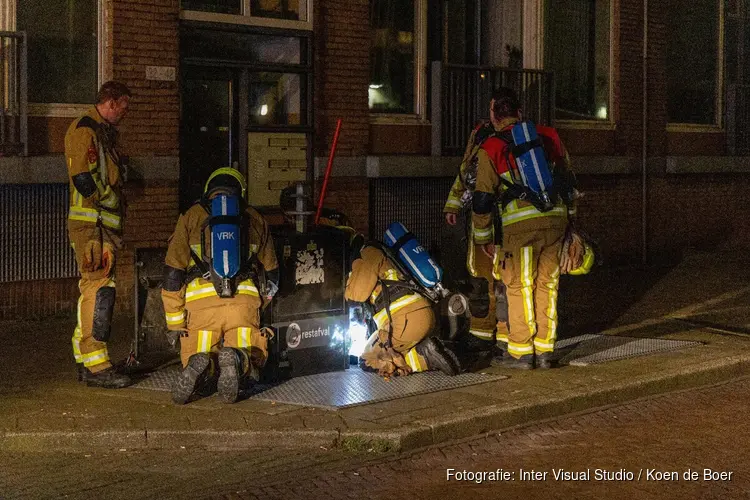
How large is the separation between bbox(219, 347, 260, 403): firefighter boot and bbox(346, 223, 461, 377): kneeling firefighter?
1184 mm

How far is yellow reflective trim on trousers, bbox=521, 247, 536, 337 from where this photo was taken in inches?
371

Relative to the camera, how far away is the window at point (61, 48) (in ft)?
38.7

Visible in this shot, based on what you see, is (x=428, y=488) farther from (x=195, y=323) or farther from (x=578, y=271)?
(x=578, y=271)

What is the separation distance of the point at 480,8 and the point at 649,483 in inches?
413

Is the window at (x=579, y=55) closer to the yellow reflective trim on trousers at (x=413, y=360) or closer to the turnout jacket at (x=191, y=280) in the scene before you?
the yellow reflective trim on trousers at (x=413, y=360)

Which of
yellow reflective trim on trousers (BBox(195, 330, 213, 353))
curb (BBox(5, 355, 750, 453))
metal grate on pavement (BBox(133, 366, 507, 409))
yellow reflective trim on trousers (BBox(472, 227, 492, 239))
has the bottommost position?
curb (BBox(5, 355, 750, 453))

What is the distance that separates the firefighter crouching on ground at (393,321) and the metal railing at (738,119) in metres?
11.5

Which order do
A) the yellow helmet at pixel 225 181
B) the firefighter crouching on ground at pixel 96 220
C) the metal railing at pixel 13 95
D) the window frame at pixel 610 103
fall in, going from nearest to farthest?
the yellow helmet at pixel 225 181 < the firefighter crouching on ground at pixel 96 220 < the metal railing at pixel 13 95 < the window frame at pixel 610 103

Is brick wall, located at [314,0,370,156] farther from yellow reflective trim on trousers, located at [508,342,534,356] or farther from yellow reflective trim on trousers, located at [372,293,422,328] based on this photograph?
yellow reflective trim on trousers, located at [372,293,422,328]

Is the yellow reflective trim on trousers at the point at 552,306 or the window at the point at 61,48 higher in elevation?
the window at the point at 61,48

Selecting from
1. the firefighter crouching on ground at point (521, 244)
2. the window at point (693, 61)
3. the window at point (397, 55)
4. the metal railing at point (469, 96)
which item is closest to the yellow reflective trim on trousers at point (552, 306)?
the firefighter crouching on ground at point (521, 244)

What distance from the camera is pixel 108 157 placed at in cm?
857

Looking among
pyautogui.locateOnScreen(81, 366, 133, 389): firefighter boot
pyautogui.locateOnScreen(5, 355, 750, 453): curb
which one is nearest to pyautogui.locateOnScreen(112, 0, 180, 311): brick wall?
pyautogui.locateOnScreen(81, 366, 133, 389): firefighter boot

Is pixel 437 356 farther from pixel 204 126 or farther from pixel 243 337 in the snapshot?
pixel 204 126
